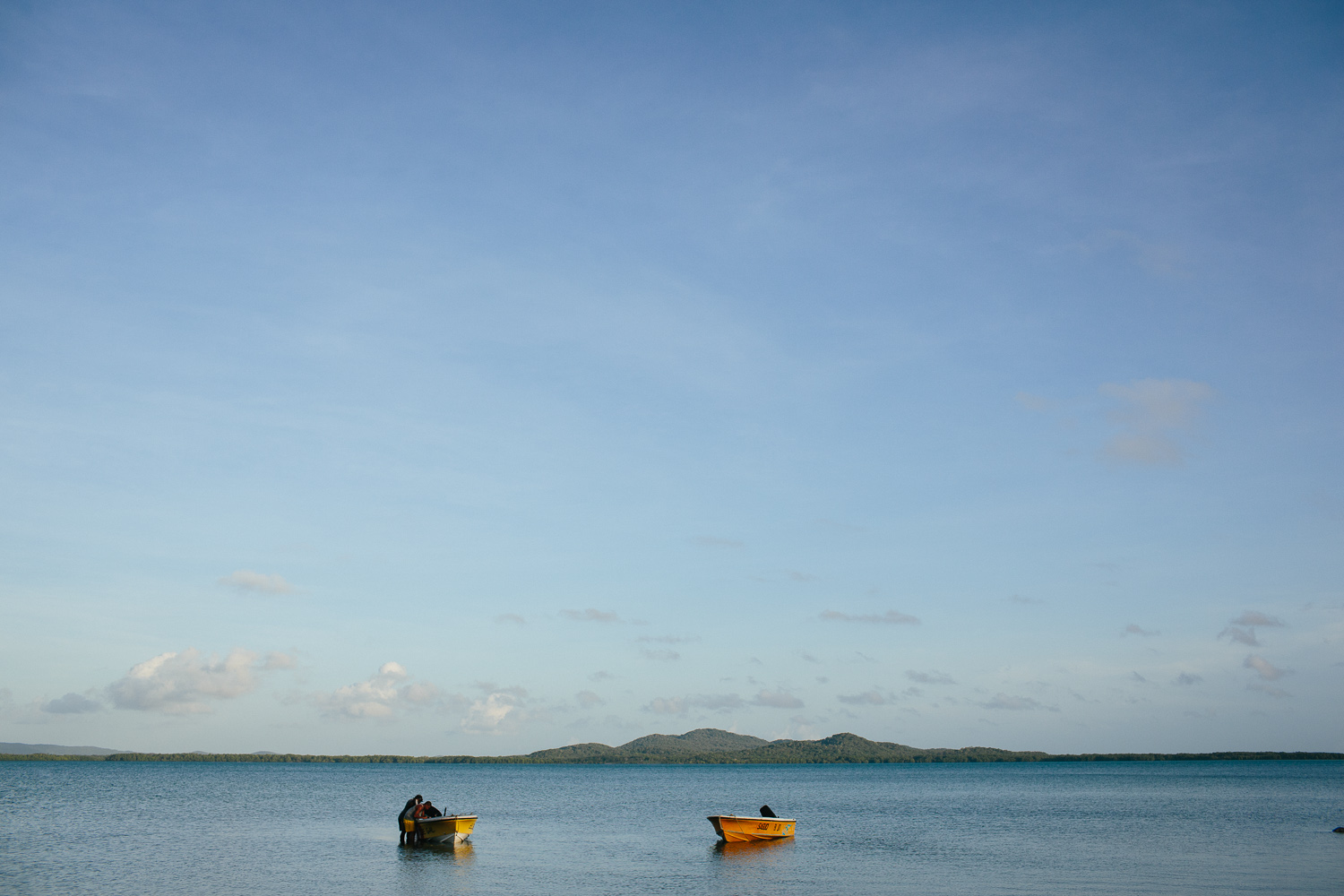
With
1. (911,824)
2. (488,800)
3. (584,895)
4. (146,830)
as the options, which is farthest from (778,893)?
(488,800)

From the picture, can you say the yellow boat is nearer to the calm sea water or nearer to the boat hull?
the calm sea water

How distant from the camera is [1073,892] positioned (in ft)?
91.7

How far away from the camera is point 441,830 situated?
134 feet

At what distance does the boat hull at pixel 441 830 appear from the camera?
40750 millimetres

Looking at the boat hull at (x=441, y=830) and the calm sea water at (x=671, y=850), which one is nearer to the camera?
the calm sea water at (x=671, y=850)

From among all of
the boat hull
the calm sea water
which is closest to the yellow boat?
the calm sea water

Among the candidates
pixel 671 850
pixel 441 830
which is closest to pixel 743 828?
pixel 671 850

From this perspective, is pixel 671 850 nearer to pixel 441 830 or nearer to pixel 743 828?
pixel 743 828

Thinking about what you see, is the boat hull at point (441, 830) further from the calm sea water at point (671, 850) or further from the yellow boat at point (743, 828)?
the yellow boat at point (743, 828)

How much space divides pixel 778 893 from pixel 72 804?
62.9 m

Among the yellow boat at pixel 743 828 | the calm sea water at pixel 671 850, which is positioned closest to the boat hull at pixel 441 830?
the calm sea water at pixel 671 850

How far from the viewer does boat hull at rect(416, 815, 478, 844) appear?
40.8 meters

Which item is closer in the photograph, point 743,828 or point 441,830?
point 441,830

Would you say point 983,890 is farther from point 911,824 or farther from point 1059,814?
point 1059,814
